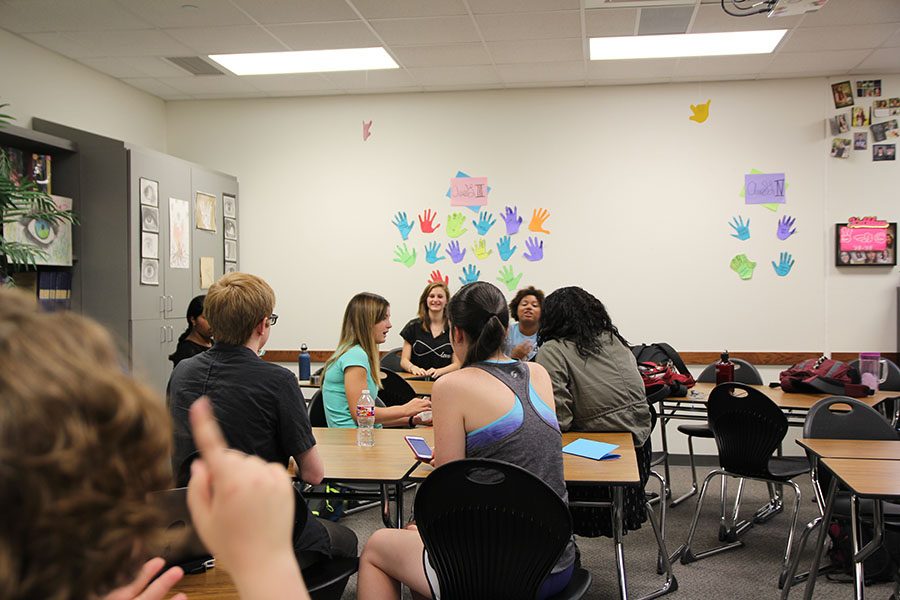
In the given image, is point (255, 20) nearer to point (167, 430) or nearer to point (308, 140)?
point (308, 140)

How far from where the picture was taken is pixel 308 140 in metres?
6.75

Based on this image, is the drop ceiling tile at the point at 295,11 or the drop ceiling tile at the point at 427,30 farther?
Result: the drop ceiling tile at the point at 427,30

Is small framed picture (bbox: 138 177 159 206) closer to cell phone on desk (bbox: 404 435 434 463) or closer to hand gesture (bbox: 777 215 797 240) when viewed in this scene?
cell phone on desk (bbox: 404 435 434 463)

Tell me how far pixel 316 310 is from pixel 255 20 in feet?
8.63

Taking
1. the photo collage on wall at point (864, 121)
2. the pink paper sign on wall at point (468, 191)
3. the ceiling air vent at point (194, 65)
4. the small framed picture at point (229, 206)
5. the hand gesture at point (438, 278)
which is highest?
the ceiling air vent at point (194, 65)

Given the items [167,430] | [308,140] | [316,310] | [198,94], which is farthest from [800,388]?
[198,94]

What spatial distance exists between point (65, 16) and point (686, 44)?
3.91 meters

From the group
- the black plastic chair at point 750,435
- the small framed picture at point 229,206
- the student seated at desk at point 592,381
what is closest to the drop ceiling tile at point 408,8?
the student seated at desk at point 592,381

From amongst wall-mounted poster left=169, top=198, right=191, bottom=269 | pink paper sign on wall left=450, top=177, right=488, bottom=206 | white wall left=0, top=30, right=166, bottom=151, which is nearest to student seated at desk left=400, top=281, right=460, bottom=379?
pink paper sign on wall left=450, top=177, right=488, bottom=206

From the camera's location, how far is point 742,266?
627 centimetres

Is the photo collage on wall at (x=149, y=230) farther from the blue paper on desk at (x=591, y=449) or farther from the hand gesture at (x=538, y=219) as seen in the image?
the blue paper on desk at (x=591, y=449)

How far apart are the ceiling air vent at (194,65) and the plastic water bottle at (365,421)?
126 inches

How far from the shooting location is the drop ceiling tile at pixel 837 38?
16.3 feet

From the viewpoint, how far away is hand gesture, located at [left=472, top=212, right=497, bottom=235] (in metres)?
6.52
